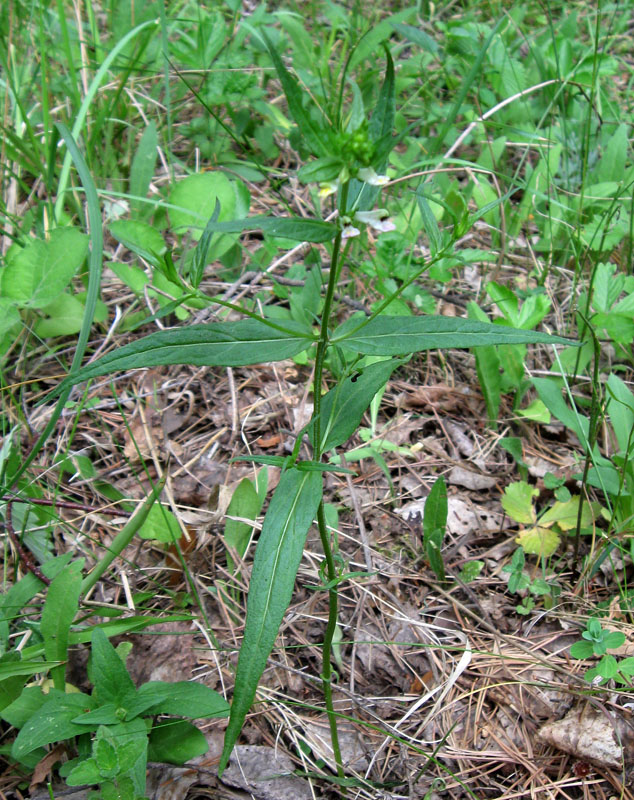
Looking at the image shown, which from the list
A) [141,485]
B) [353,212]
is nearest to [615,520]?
[353,212]

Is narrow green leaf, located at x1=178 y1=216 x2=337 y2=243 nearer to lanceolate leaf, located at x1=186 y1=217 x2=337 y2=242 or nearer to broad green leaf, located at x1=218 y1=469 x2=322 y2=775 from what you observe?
lanceolate leaf, located at x1=186 y1=217 x2=337 y2=242

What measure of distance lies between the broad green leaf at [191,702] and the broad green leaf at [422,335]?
0.95m

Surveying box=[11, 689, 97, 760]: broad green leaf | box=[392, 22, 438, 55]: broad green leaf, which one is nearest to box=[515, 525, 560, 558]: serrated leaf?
box=[11, 689, 97, 760]: broad green leaf

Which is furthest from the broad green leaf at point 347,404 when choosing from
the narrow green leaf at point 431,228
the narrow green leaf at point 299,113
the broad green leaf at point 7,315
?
the broad green leaf at point 7,315

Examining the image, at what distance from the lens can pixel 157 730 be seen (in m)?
1.68

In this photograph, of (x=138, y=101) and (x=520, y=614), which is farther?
(x=138, y=101)

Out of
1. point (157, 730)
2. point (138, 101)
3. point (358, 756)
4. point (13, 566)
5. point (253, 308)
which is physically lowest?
point (358, 756)

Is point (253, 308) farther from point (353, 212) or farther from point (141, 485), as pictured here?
point (353, 212)

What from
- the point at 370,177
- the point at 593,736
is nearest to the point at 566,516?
the point at 593,736

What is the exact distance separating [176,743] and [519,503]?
1.25 m

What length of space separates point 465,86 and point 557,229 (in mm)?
743

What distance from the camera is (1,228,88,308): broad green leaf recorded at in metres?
2.43

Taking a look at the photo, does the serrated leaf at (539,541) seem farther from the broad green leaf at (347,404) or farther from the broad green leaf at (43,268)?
the broad green leaf at (43,268)

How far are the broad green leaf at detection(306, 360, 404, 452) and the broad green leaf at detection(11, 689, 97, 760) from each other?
0.91 meters
